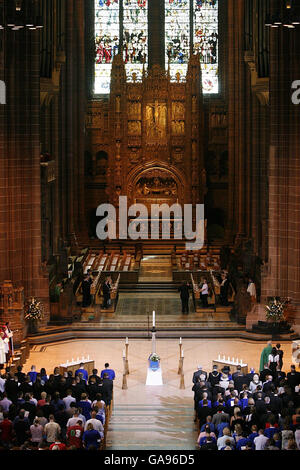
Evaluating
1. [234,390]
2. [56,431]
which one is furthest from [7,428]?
[234,390]

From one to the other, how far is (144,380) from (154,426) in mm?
4669

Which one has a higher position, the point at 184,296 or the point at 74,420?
the point at 184,296

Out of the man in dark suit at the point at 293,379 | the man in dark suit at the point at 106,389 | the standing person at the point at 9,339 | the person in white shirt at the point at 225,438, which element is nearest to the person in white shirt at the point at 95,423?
the man in dark suit at the point at 106,389

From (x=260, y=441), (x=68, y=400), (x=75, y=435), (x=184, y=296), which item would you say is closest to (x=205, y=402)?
(x=68, y=400)

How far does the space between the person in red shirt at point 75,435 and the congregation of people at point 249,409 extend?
8.44ft

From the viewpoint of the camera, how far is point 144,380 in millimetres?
32281

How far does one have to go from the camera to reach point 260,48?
143ft

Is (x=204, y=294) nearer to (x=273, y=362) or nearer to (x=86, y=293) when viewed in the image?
(x=86, y=293)

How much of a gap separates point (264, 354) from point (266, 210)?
1288cm

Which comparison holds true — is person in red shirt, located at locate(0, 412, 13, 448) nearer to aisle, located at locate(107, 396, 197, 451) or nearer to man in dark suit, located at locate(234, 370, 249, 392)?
aisle, located at locate(107, 396, 197, 451)

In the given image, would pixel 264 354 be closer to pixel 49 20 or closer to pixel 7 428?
pixel 7 428

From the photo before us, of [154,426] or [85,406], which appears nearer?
[85,406]

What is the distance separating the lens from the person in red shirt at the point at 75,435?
22.5m

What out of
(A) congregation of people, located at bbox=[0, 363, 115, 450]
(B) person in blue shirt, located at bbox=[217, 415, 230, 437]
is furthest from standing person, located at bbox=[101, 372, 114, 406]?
(B) person in blue shirt, located at bbox=[217, 415, 230, 437]
